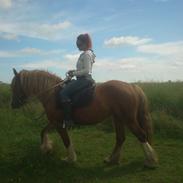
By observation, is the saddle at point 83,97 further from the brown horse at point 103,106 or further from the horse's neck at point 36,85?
the horse's neck at point 36,85

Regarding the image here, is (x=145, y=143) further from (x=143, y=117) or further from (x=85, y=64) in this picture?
(x=85, y=64)

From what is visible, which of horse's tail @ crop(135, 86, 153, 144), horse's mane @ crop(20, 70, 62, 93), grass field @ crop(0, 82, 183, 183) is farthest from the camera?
horse's mane @ crop(20, 70, 62, 93)

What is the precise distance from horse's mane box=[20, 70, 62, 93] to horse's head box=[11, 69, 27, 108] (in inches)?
3.8

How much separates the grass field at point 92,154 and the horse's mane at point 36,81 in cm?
145

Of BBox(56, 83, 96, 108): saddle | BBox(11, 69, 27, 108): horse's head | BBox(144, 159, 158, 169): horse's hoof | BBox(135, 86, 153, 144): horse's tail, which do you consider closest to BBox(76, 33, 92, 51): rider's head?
BBox(56, 83, 96, 108): saddle

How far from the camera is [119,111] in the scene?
23.2 ft

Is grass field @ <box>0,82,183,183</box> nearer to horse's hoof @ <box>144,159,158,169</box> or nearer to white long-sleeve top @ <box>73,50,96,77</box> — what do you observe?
horse's hoof @ <box>144,159,158,169</box>

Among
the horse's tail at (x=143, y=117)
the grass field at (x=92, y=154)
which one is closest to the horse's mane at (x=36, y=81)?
the grass field at (x=92, y=154)

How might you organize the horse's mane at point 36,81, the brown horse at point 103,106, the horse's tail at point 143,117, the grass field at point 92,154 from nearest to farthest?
the grass field at point 92,154
the brown horse at point 103,106
the horse's tail at point 143,117
the horse's mane at point 36,81

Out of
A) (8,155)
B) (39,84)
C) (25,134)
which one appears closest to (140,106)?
(39,84)

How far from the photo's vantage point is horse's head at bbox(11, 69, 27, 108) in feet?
24.4

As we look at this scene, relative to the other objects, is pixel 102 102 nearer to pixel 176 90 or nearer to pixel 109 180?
pixel 109 180

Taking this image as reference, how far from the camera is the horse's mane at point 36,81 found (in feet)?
24.2

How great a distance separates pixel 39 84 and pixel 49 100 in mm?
426
